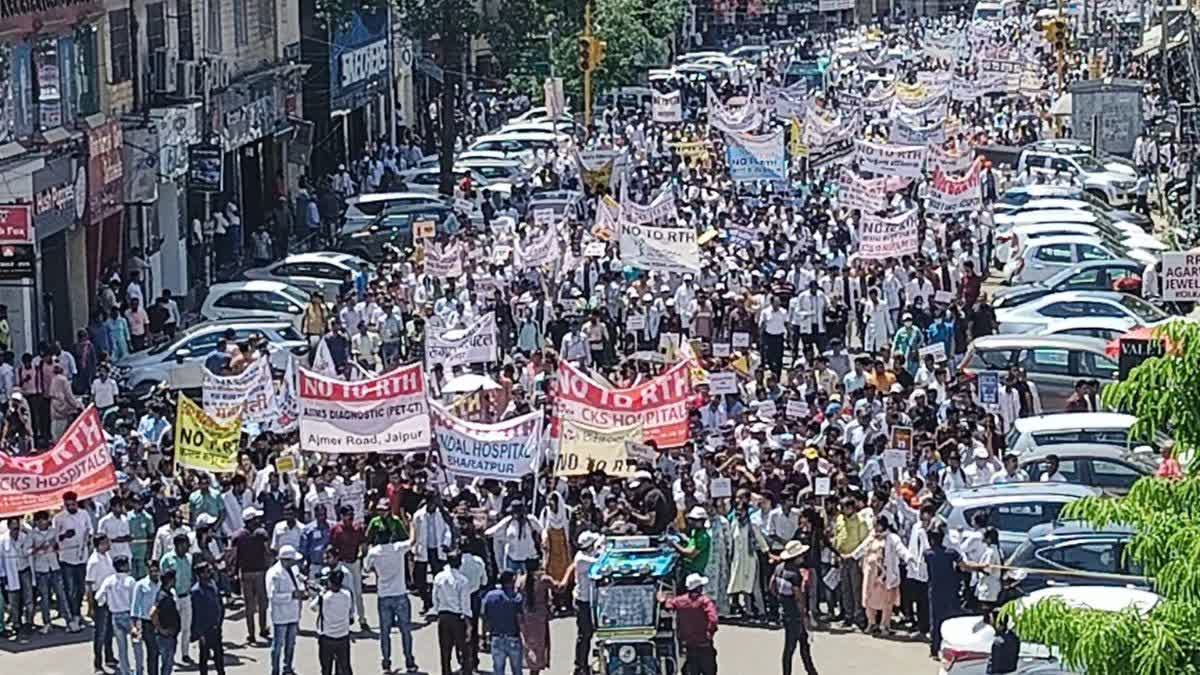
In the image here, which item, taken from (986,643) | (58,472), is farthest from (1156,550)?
(58,472)

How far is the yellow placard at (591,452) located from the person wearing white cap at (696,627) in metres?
3.75

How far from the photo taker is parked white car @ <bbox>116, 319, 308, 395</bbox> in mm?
34312

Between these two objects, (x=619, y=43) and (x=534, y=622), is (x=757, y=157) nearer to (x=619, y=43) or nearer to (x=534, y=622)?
(x=619, y=43)

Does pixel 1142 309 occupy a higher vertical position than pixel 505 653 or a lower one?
lower

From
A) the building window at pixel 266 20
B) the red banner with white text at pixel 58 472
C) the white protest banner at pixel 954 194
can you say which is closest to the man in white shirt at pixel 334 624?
the red banner with white text at pixel 58 472

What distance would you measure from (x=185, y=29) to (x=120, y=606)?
26.6 meters

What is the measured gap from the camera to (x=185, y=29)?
155 ft

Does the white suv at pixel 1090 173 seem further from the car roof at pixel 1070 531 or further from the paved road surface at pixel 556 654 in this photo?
the paved road surface at pixel 556 654

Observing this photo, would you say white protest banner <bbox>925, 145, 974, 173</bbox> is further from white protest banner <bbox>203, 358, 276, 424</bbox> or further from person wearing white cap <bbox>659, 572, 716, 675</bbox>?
person wearing white cap <bbox>659, 572, 716, 675</bbox>

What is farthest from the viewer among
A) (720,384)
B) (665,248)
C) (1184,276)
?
(665,248)

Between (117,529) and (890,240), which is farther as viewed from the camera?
(890,240)

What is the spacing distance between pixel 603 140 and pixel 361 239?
8.70m

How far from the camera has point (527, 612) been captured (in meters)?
21.5

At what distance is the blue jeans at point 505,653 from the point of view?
69.9ft
